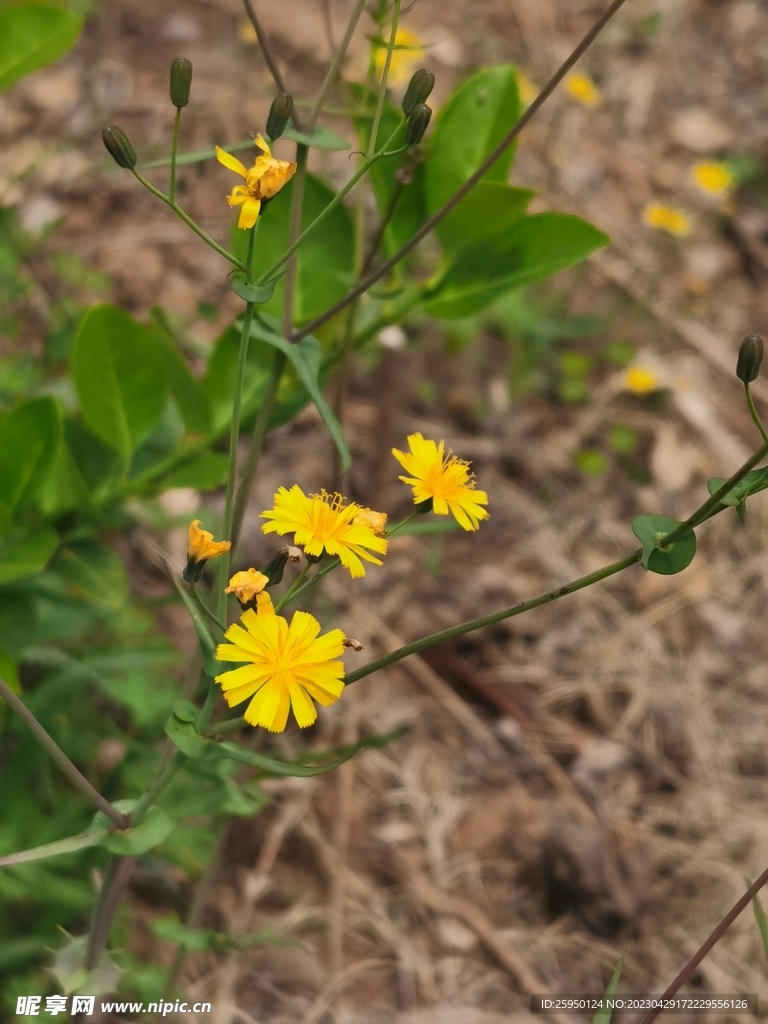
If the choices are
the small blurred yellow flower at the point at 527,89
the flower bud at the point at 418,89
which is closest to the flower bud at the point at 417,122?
the flower bud at the point at 418,89

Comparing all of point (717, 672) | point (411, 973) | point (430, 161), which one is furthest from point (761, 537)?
point (430, 161)

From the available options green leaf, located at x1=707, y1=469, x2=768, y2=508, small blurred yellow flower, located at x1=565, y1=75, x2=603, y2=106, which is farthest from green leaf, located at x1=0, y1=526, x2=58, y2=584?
small blurred yellow flower, located at x1=565, y1=75, x2=603, y2=106

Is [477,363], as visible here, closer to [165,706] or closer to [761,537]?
[761,537]

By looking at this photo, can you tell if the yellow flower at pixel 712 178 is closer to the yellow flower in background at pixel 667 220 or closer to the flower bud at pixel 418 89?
the yellow flower in background at pixel 667 220

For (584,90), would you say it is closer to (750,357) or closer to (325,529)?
(750,357)

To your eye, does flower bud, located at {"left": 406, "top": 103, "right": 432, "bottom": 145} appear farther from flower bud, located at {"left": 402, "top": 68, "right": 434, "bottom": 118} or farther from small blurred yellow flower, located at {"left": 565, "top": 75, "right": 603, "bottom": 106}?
small blurred yellow flower, located at {"left": 565, "top": 75, "right": 603, "bottom": 106}
